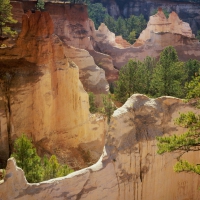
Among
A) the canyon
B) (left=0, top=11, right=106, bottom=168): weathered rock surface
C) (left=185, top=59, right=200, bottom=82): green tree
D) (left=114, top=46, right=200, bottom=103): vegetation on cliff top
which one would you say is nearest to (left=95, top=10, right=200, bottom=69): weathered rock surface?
the canyon

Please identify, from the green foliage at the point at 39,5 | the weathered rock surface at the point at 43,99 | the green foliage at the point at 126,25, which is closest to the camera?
the weathered rock surface at the point at 43,99

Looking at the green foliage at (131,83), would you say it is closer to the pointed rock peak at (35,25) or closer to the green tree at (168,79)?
the green tree at (168,79)

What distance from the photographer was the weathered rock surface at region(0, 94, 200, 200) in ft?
35.9

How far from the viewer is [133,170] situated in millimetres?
12250

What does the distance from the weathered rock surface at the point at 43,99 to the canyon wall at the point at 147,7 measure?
6192cm

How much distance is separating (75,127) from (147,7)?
67093mm

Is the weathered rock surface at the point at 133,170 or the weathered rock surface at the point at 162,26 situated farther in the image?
the weathered rock surface at the point at 162,26

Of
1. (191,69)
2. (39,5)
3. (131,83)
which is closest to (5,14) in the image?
(39,5)

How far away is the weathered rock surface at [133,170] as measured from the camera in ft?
35.9

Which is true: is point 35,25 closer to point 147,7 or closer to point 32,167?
point 32,167

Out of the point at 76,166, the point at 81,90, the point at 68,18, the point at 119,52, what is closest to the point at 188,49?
the point at 119,52

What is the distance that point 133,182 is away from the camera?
40.2 ft

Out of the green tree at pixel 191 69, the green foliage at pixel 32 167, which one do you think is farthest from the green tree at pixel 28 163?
the green tree at pixel 191 69

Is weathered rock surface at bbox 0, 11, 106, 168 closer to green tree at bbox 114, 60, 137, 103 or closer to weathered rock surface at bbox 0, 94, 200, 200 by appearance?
green tree at bbox 114, 60, 137, 103
